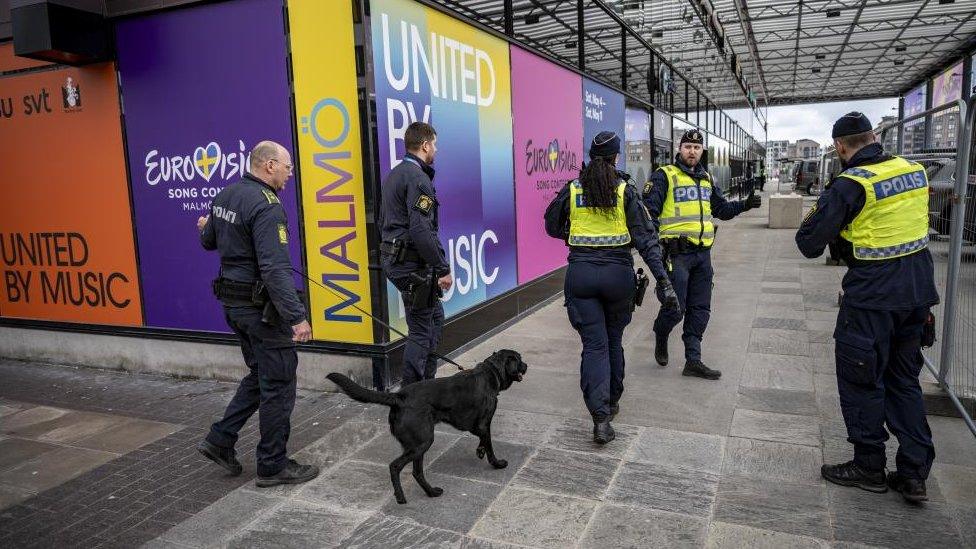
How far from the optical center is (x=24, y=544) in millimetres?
3025

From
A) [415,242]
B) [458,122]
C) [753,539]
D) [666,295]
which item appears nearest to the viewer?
[753,539]

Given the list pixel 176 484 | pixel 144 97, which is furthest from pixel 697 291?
pixel 144 97

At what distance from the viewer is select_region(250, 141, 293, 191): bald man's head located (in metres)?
3.42

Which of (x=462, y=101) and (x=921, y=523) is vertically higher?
(x=462, y=101)

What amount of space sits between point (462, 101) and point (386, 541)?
14.2ft

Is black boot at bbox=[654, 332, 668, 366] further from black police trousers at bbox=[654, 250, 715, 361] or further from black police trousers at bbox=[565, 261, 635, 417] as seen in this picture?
black police trousers at bbox=[565, 261, 635, 417]

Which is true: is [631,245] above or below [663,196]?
below

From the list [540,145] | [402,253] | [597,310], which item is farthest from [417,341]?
[540,145]

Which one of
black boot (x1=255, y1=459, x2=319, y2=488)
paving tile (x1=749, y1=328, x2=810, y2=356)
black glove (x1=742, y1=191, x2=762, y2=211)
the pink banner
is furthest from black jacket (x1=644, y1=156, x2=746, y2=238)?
black boot (x1=255, y1=459, x2=319, y2=488)

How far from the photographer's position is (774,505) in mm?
3084

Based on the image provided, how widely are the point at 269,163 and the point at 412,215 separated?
0.95 metres

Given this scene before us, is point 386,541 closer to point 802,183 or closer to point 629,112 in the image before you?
point 629,112

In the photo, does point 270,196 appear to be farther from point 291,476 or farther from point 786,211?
point 786,211

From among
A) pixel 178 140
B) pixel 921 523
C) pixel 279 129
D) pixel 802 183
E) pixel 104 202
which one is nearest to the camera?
pixel 921 523
